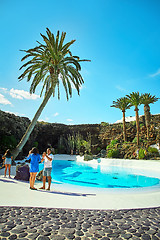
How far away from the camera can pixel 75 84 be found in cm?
1133

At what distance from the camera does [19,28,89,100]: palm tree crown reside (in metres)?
10.1

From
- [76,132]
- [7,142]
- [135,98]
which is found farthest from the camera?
[76,132]

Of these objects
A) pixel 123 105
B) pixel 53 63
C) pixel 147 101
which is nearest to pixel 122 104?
pixel 123 105

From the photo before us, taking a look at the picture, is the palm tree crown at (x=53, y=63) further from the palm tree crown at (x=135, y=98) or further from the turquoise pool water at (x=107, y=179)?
the palm tree crown at (x=135, y=98)

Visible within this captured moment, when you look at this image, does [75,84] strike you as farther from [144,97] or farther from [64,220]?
[144,97]

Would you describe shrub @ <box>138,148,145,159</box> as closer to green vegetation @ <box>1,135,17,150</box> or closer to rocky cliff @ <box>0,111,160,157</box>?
rocky cliff @ <box>0,111,160,157</box>

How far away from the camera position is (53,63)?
10.2 m

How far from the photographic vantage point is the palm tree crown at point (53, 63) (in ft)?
33.1

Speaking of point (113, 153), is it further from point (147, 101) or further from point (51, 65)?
point (51, 65)

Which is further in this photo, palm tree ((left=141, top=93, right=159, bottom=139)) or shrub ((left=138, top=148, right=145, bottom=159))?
palm tree ((left=141, top=93, right=159, bottom=139))

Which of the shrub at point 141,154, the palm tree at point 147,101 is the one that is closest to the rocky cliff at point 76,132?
the palm tree at point 147,101

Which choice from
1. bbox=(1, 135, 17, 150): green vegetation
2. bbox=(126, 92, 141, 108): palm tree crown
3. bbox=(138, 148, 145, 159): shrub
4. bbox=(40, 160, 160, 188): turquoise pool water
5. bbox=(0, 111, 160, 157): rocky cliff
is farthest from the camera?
bbox=(126, 92, 141, 108): palm tree crown

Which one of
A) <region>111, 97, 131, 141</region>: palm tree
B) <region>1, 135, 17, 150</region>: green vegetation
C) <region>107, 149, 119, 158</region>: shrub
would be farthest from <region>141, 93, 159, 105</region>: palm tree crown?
<region>1, 135, 17, 150</region>: green vegetation

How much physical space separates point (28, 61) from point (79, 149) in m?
14.0
